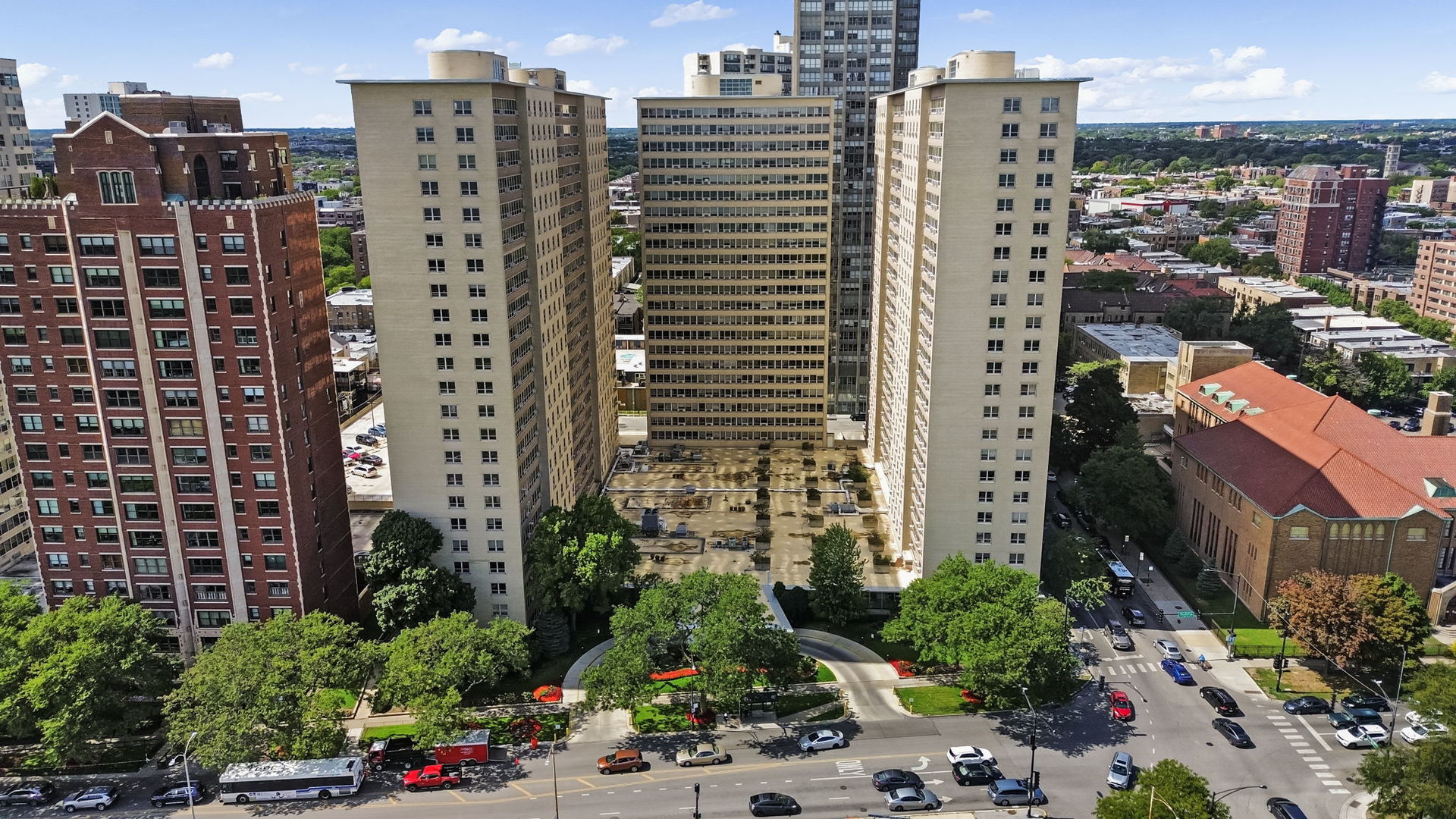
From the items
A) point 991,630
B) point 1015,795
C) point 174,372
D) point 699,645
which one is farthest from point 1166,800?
point 174,372

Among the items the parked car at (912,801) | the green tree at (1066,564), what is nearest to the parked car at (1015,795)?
the parked car at (912,801)

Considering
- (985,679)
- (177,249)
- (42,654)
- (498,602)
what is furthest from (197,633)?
(985,679)

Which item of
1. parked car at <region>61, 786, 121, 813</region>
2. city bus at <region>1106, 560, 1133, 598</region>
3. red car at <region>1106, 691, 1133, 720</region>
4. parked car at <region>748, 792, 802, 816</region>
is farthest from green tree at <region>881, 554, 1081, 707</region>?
parked car at <region>61, 786, 121, 813</region>

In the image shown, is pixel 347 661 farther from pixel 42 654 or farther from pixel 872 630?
pixel 872 630

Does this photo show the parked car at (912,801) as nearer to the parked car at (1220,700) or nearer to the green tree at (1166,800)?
the green tree at (1166,800)

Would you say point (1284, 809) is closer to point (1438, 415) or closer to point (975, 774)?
point (975, 774)

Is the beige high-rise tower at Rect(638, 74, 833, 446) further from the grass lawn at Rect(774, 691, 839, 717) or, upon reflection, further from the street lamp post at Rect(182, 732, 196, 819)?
the street lamp post at Rect(182, 732, 196, 819)
